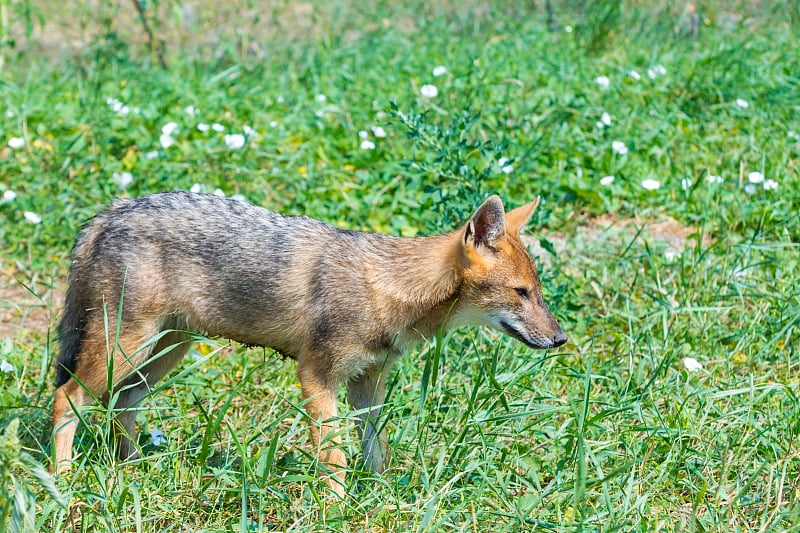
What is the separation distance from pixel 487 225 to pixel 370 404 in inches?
36.0

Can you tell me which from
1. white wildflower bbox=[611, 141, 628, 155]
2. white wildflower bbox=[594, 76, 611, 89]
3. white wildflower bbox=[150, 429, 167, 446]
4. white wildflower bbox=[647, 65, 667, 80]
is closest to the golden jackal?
white wildflower bbox=[150, 429, 167, 446]

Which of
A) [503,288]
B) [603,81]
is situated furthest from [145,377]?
[603,81]

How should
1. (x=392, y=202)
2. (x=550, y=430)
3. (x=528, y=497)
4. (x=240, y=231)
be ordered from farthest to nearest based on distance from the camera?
(x=392, y=202)
(x=240, y=231)
(x=550, y=430)
(x=528, y=497)

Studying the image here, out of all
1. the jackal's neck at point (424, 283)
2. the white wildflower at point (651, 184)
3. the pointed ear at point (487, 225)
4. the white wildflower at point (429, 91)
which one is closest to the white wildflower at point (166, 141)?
the white wildflower at point (429, 91)

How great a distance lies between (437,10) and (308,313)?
19.6 ft

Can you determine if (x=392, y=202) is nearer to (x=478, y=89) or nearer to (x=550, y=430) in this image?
(x=478, y=89)

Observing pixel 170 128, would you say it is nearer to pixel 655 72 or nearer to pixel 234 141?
pixel 234 141

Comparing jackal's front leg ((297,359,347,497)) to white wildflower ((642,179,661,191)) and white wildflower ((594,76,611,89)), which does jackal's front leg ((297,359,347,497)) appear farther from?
white wildflower ((594,76,611,89))

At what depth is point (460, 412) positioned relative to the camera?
165 inches

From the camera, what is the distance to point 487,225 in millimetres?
4137

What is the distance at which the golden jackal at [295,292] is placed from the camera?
417cm

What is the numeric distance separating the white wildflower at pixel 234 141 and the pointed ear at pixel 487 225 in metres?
2.86

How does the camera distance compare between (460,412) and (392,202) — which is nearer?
(460,412)

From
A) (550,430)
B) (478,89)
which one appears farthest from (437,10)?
(550,430)
